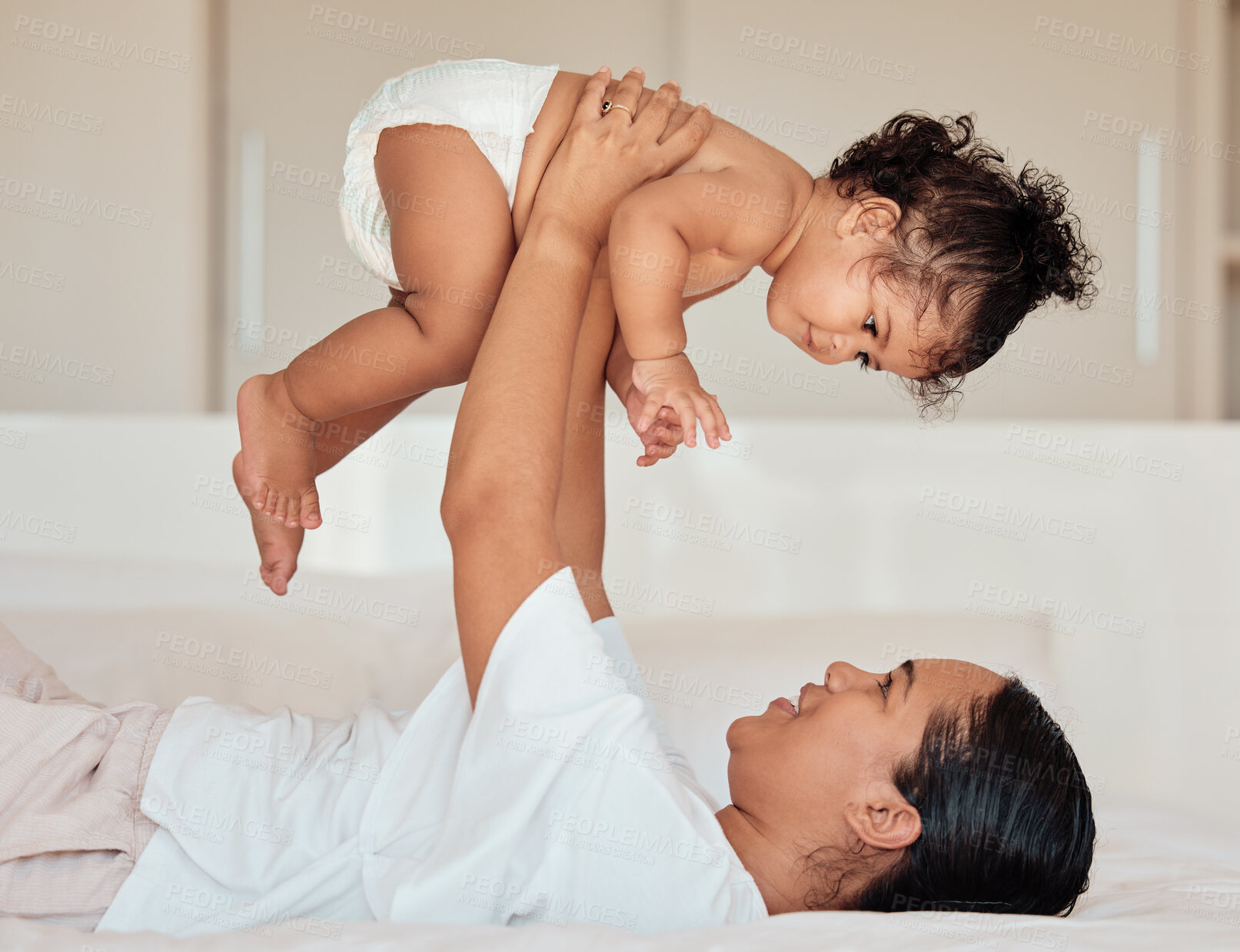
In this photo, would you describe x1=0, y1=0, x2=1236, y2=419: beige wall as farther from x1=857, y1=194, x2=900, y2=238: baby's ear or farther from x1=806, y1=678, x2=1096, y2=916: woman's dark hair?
x1=806, y1=678, x2=1096, y2=916: woman's dark hair

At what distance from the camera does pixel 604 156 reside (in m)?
0.95

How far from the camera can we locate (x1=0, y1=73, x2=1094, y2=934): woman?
2.50 ft

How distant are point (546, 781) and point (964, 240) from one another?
0.64 m

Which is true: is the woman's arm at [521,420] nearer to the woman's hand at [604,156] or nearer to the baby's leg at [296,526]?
the woman's hand at [604,156]

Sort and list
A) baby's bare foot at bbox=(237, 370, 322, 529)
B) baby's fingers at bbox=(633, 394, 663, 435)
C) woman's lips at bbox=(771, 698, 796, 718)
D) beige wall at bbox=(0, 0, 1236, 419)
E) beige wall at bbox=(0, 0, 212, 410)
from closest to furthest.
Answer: baby's fingers at bbox=(633, 394, 663, 435) < woman's lips at bbox=(771, 698, 796, 718) < baby's bare foot at bbox=(237, 370, 322, 529) < beige wall at bbox=(0, 0, 212, 410) < beige wall at bbox=(0, 0, 1236, 419)

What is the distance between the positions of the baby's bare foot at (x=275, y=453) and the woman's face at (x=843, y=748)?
1.76ft

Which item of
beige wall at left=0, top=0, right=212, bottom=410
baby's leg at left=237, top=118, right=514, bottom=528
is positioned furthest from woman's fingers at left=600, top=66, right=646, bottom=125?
beige wall at left=0, top=0, right=212, bottom=410

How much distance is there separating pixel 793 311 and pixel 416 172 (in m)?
0.40

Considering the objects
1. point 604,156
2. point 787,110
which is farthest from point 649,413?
point 787,110

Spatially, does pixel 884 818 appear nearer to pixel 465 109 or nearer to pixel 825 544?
pixel 465 109

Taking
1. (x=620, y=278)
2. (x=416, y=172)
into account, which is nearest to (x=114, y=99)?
(x=416, y=172)

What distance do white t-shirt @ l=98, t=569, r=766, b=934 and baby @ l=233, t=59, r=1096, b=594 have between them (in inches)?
→ 11.4

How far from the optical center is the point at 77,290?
2.03 meters

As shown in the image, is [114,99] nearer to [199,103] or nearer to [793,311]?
[199,103]
